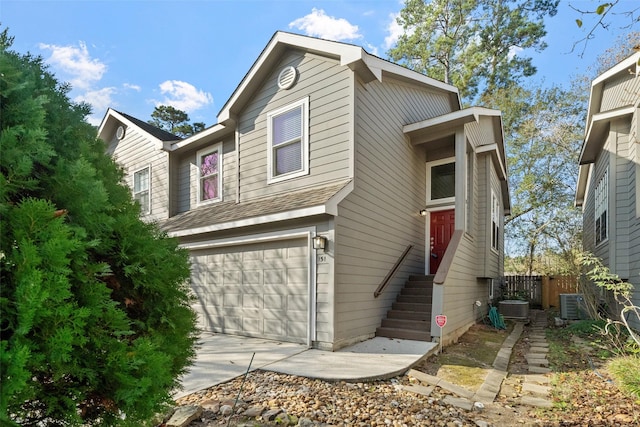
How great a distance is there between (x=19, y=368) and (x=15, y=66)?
4.68ft

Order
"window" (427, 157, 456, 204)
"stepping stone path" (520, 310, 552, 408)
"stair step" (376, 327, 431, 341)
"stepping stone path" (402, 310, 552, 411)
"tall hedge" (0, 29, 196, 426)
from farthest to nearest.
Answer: "window" (427, 157, 456, 204) → "stair step" (376, 327, 431, 341) → "stepping stone path" (520, 310, 552, 408) → "stepping stone path" (402, 310, 552, 411) → "tall hedge" (0, 29, 196, 426)

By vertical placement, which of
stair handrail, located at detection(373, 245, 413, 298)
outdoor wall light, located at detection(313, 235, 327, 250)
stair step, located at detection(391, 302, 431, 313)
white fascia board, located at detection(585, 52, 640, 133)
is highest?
Answer: white fascia board, located at detection(585, 52, 640, 133)

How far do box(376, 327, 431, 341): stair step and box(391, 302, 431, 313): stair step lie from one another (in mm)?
667

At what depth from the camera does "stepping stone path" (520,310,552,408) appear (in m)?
4.41

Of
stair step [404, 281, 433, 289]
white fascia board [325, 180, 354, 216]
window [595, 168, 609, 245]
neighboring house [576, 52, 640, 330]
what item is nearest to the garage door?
white fascia board [325, 180, 354, 216]

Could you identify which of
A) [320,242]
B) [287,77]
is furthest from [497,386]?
[287,77]

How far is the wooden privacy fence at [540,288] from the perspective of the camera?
14.2 metres

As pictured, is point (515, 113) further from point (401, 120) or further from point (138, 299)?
point (138, 299)

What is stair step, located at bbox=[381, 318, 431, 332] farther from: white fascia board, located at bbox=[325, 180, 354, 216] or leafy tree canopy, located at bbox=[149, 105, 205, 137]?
leafy tree canopy, located at bbox=[149, 105, 205, 137]

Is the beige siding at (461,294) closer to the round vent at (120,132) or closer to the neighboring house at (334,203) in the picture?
the neighboring house at (334,203)

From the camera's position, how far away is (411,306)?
7629 millimetres

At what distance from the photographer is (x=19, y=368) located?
1.42 meters

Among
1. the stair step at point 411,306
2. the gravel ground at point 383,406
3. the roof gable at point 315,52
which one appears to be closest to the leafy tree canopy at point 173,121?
the roof gable at point 315,52

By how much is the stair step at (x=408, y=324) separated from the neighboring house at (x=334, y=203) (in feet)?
0.31
